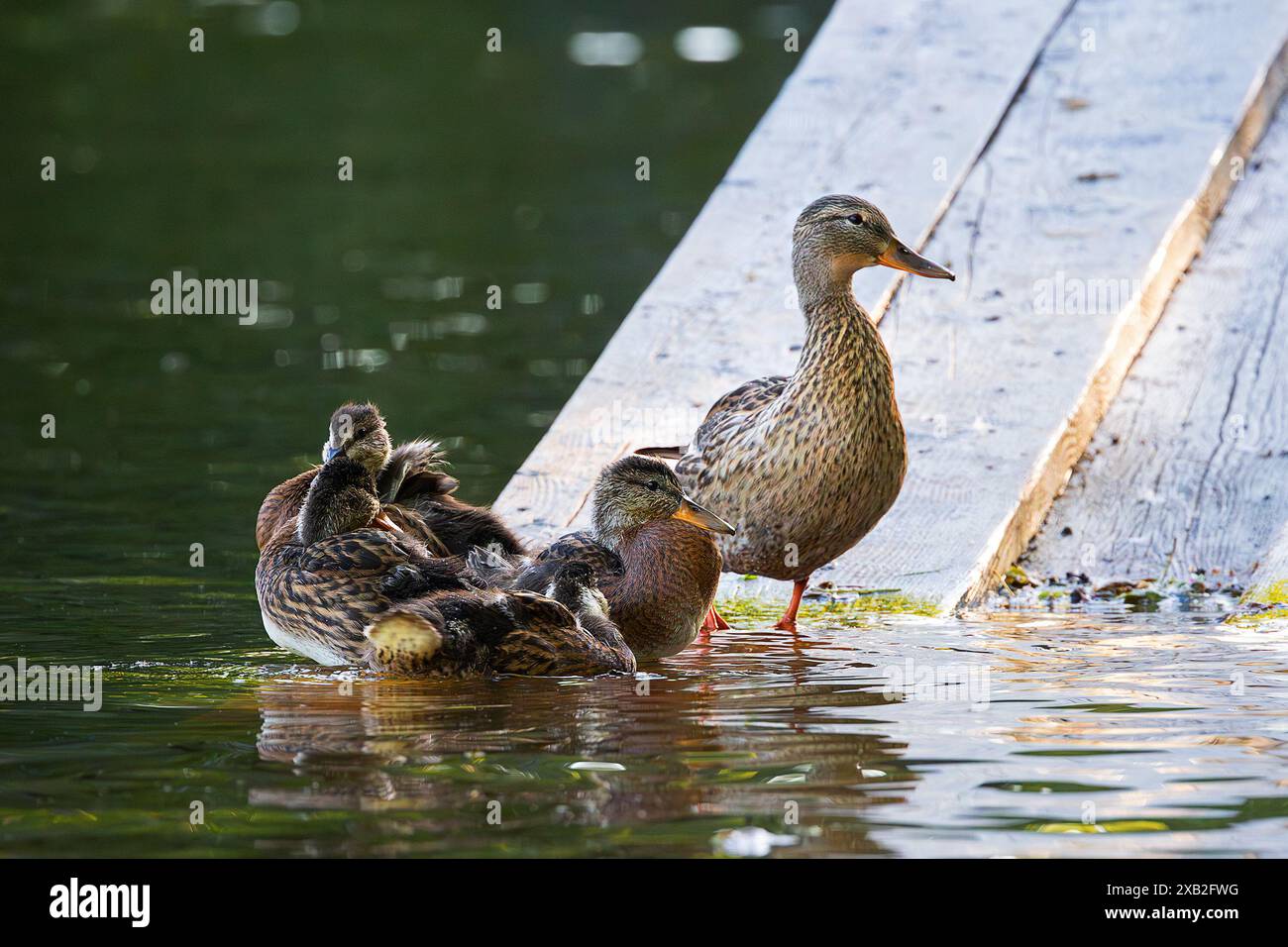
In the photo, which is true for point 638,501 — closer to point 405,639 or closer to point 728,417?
point 728,417

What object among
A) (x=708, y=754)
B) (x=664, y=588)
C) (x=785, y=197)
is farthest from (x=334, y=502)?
(x=785, y=197)

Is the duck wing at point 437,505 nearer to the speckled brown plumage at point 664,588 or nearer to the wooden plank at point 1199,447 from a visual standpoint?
the speckled brown plumage at point 664,588

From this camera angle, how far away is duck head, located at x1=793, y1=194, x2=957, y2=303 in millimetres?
7699

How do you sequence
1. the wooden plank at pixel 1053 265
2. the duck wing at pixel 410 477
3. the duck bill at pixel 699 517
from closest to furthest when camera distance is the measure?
the duck bill at pixel 699 517 < the duck wing at pixel 410 477 < the wooden plank at pixel 1053 265

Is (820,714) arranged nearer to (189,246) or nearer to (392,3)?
(189,246)

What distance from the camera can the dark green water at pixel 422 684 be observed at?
5148mm

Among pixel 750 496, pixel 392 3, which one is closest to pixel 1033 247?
pixel 750 496

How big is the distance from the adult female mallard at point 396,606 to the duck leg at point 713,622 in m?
Result: 0.65

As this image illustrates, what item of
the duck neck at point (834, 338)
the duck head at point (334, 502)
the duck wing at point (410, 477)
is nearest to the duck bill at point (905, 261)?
the duck neck at point (834, 338)

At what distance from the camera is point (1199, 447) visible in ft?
29.3

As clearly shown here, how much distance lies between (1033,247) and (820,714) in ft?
14.1

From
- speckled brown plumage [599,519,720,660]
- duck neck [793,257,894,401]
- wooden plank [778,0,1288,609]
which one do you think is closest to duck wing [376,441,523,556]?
speckled brown plumage [599,519,720,660]

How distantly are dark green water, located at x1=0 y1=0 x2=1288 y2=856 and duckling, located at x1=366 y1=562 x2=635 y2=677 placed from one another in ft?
0.33

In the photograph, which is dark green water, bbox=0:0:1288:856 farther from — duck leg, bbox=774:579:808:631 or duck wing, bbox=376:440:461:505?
duck wing, bbox=376:440:461:505
